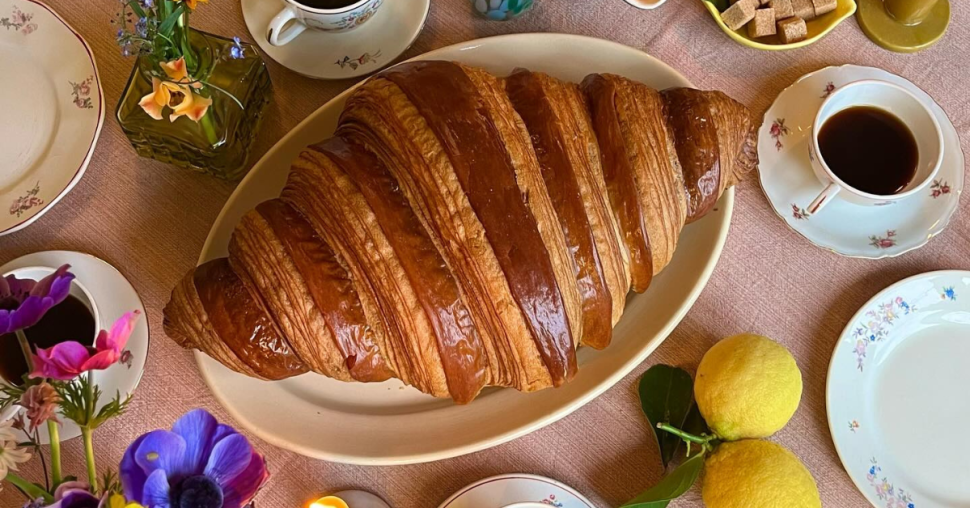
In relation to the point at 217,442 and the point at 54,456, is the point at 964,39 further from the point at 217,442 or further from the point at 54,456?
the point at 54,456

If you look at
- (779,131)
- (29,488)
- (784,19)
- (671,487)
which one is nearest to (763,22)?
(784,19)

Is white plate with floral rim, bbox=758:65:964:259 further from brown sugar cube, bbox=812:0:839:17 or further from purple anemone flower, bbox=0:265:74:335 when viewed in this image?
purple anemone flower, bbox=0:265:74:335

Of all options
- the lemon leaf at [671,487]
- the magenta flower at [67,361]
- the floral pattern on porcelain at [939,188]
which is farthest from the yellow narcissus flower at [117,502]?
the floral pattern on porcelain at [939,188]

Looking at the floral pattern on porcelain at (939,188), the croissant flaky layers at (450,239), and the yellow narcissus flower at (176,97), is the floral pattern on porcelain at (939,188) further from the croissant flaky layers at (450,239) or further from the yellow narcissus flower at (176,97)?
the yellow narcissus flower at (176,97)

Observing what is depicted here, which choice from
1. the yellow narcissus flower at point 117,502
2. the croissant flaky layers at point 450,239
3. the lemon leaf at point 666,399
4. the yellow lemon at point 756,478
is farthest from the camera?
the lemon leaf at point 666,399

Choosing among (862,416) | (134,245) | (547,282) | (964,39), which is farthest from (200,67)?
(964,39)
